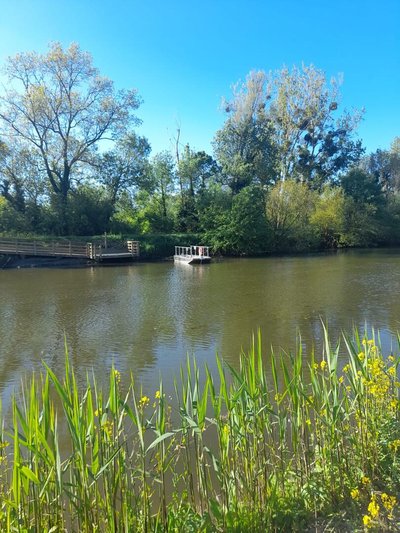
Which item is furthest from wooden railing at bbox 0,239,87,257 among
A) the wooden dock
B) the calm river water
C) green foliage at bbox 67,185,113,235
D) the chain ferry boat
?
the chain ferry boat

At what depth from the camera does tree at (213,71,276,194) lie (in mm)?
38406

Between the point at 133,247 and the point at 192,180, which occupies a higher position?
the point at 192,180

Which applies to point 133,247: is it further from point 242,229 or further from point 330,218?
point 330,218

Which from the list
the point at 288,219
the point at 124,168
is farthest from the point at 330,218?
the point at 124,168

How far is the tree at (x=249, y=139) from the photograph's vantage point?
3841cm

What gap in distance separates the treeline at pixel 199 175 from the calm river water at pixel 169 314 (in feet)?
42.4

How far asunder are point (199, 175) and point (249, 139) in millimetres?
6651

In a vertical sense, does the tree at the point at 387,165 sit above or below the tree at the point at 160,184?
above

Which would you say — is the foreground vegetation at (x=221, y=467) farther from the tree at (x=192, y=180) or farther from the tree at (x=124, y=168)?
the tree at (x=124, y=168)

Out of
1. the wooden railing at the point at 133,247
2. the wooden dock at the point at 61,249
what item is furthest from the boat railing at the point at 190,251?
the wooden dock at the point at 61,249

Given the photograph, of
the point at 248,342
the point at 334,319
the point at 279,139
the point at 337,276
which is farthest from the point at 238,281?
the point at 279,139

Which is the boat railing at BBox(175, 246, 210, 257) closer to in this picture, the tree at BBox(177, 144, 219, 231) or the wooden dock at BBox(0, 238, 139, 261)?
the wooden dock at BBox(0, 238, 139, 261)

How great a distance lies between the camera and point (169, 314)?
12000 mm

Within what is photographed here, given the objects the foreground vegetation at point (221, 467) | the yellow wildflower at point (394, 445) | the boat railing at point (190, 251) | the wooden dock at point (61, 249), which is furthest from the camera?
the boat railing at point (190, 251)
